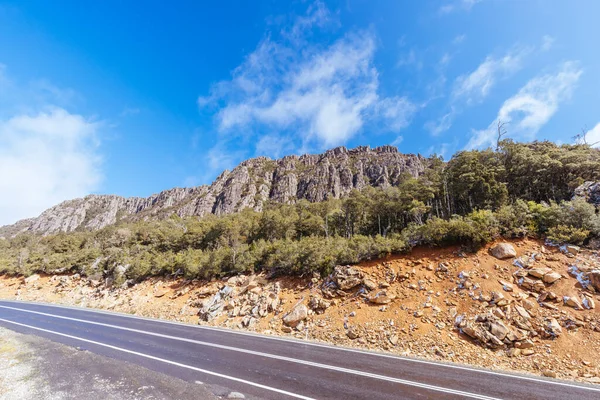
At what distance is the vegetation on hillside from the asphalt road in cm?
687

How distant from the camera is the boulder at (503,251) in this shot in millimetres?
12195

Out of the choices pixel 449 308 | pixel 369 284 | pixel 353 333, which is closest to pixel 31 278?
pixel 353 333

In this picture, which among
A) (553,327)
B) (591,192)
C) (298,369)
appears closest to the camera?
(298,369)

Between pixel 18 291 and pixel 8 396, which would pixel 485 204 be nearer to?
pixel 8 396

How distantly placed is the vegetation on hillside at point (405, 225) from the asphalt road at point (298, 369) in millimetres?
6873

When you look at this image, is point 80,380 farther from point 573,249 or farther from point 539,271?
point 573,249

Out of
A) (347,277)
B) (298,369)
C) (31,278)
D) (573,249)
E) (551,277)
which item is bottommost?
(31,278)

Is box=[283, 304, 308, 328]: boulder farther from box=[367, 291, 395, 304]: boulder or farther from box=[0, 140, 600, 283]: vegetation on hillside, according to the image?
box=[367, 291, 395, 304]: boulder

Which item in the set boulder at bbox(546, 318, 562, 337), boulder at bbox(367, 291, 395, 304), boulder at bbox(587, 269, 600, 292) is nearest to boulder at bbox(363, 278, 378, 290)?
boulder at bbox(367, 291, 395, 304)

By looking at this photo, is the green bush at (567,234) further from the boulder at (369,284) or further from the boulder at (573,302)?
the boulder at (369,284)

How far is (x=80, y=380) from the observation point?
688cm

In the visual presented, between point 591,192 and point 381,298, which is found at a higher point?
point 591,192

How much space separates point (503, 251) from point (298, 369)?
12.2 metres

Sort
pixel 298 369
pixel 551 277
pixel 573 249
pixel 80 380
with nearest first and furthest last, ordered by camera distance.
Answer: pixel 80 380
pixel 298 369
pixel 551 277
pixel 573 249
